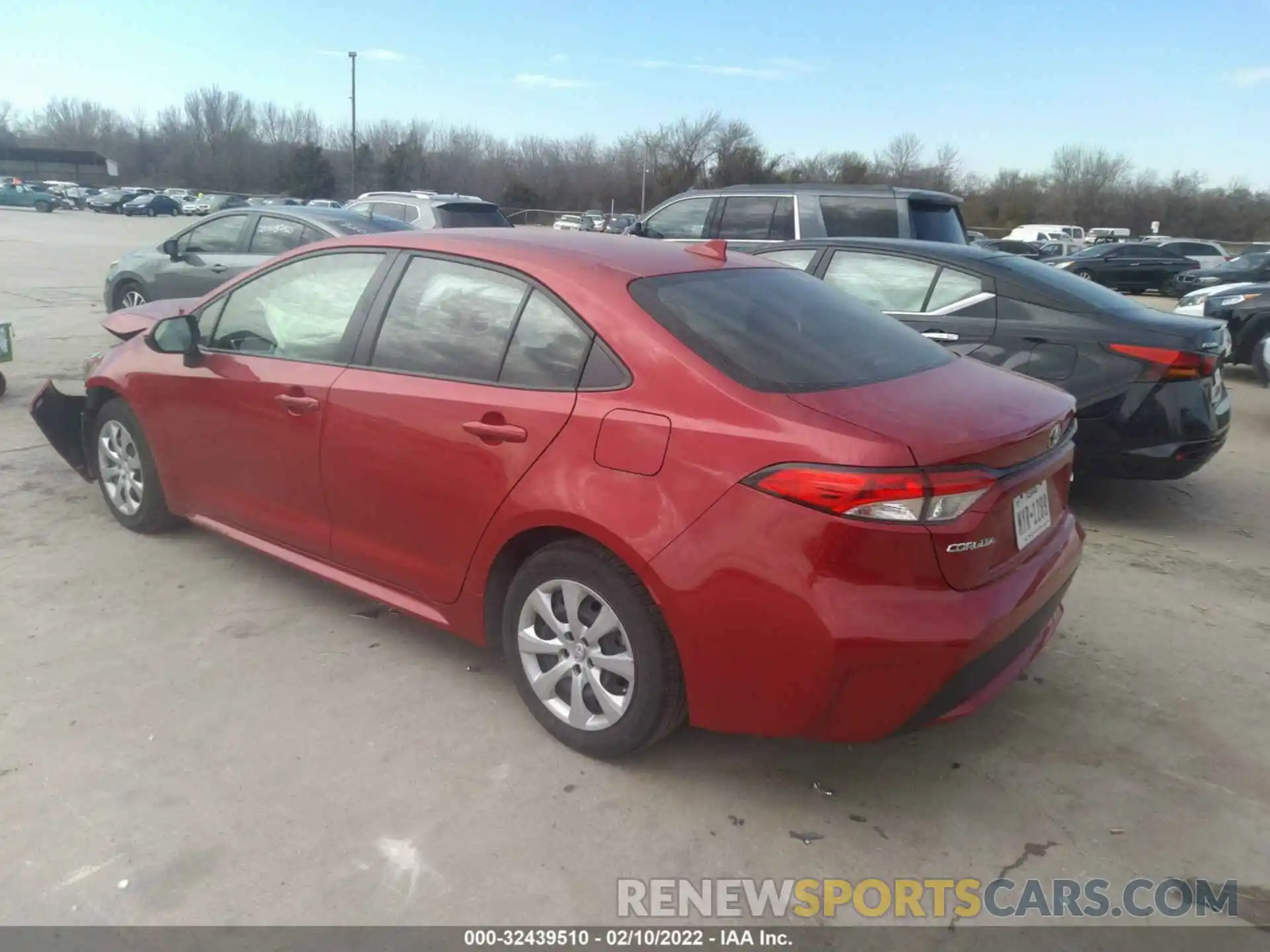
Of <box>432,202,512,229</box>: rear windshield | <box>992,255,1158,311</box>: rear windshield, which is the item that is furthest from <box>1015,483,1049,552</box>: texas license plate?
<box>432,202,512,229</box>: rear windshield

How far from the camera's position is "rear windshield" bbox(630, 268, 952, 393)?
2.93 metres

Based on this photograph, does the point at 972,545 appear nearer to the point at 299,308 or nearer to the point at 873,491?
the point at 873,491

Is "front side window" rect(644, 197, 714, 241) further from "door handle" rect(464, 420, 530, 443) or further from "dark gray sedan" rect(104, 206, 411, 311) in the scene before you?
"door handle" rect(464, 420, 530, 443)

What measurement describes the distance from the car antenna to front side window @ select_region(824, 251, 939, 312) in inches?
96.5

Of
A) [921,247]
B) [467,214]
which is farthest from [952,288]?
[467,214]

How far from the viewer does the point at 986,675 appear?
109 inches

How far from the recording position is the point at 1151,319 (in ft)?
18.1

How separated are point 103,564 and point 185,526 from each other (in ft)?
1.76

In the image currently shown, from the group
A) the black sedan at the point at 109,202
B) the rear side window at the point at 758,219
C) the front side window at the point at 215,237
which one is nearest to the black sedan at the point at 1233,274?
the rear side window at the point at 758,219

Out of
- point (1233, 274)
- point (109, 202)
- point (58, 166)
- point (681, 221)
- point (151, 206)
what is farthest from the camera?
point (58, 166)

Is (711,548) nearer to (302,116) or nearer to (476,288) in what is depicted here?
(476,288)

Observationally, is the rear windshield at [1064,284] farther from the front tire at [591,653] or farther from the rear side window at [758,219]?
the front tire at [591,653]

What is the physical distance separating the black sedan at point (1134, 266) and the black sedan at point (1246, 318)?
15629mm

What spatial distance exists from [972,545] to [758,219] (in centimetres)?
744
